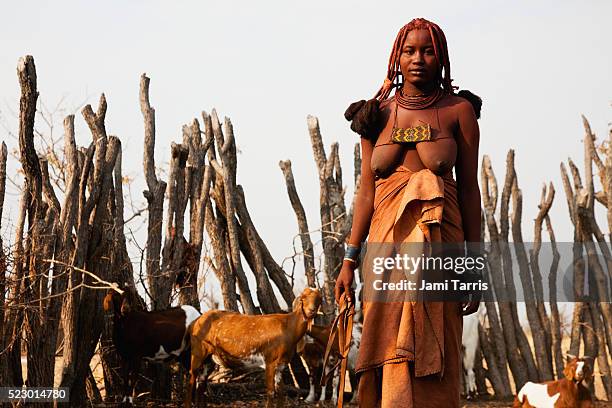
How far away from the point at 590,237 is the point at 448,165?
6.70 meters

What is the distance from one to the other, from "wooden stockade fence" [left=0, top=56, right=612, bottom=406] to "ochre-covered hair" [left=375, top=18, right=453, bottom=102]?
2.95 meters

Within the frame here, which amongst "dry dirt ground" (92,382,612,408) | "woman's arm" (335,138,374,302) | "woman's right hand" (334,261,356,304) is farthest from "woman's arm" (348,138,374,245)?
"dry dirt ground" (92,382,612,408)

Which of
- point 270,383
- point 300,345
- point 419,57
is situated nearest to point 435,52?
point 419,57

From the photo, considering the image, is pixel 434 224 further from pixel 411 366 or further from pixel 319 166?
pixel 319 166

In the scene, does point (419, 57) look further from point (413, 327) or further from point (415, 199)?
point (413, 327)

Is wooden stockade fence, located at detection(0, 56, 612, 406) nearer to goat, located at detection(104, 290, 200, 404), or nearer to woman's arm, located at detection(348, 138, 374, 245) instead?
goat, located at detection(104, 290, 200, 404)

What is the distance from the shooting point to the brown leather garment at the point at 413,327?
12.0ft

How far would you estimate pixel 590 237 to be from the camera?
1003 cm

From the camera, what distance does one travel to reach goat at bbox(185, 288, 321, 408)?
7734 mm

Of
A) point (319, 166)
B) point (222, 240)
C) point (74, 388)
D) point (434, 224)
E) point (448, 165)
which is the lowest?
point (74, 388)

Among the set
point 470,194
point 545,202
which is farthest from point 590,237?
point 470,194

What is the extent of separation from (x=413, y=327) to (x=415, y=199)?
50 cm

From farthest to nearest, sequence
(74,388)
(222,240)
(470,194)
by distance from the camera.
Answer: (222,240), (74,388), (470,194)

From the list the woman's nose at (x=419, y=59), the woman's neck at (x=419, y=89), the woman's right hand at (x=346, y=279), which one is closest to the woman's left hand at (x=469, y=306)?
the woman's right hand at (x=346, y=279)
